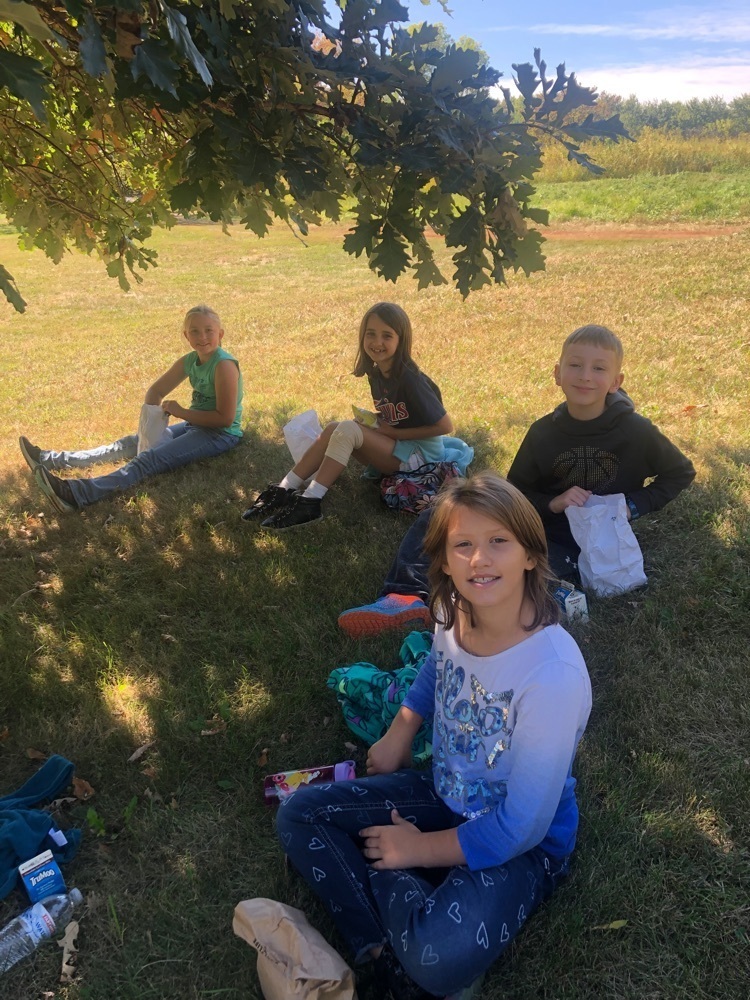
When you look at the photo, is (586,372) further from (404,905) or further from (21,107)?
(21,107)

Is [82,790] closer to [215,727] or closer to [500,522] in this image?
[215,727]

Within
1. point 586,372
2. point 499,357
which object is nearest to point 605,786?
point 586,372

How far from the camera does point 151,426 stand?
5.81 meters

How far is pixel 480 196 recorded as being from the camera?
10.7ft

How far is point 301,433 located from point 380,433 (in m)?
0.64

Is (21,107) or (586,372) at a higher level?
(21,107)

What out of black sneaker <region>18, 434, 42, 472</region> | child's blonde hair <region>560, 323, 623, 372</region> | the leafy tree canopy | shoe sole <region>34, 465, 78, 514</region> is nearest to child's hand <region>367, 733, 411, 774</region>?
the leafy tree canopy

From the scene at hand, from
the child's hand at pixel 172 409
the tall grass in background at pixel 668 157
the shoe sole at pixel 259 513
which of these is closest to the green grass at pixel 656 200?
the tall grass in background at pixel 668 157

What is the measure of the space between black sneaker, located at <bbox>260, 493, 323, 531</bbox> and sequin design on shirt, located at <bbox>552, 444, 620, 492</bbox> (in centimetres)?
157

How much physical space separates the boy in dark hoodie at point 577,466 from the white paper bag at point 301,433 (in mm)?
1395

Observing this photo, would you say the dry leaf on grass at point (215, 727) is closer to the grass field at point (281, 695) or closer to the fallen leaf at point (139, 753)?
the grass field at point (281, 695)

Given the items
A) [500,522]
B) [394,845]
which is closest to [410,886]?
[394,845]

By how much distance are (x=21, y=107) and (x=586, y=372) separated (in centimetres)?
399

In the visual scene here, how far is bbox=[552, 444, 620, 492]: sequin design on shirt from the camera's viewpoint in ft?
12.3
